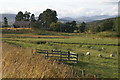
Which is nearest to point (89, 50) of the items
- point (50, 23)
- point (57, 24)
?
point (57, 24)

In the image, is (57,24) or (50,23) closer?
(57,24)

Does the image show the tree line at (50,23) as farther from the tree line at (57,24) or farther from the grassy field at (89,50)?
the grassy field at (89,50)

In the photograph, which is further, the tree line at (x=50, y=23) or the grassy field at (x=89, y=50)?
the tree line at (x=50, y=23)

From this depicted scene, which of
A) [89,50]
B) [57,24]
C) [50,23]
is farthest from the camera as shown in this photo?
[50,23]

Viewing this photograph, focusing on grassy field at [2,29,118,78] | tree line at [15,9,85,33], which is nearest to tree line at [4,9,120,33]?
tree line at [15,9,85,33]

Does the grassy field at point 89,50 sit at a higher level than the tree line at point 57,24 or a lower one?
lower

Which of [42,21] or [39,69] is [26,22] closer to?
[42,21]

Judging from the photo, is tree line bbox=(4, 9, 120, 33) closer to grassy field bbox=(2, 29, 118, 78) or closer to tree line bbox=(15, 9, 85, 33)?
tree line bbox=(15, 9, 85, 33)

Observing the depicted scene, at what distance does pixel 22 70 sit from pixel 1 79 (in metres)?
0.91

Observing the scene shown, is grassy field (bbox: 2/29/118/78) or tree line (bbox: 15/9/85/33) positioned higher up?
tree line (bbox: 15/9/85/33)

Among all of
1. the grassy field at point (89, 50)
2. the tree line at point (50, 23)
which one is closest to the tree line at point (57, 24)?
the tree line at point (50, 23)

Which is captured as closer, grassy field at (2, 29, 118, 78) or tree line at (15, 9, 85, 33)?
grassy field at (2, 29, 118, 78)

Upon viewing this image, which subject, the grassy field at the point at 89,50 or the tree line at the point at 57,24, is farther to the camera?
the tree line at the point at 57,24

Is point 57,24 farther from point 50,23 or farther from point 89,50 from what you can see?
point 89,50
